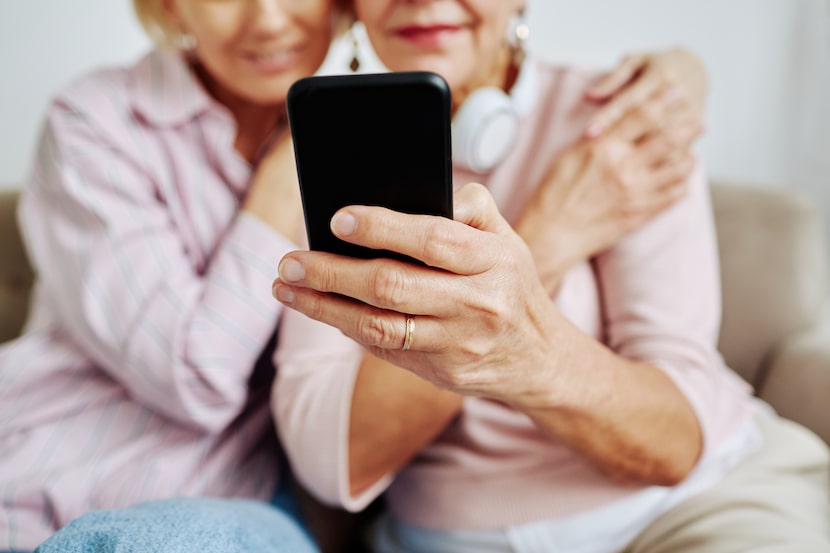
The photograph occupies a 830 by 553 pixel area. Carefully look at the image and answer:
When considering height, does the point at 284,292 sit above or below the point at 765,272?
above

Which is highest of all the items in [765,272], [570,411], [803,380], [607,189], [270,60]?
[270,60]

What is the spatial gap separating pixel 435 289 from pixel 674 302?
0.43 metres

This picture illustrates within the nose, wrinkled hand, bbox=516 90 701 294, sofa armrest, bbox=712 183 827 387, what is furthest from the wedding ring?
sofa armrest, bbox=712 183 827 387

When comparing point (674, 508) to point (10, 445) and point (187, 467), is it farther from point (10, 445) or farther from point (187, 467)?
point (10, 445)

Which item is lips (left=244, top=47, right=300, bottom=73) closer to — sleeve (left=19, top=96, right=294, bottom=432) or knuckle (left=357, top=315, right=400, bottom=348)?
sleeve (left=19, top=96, right=294, bottom=432)

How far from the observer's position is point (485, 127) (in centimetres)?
77

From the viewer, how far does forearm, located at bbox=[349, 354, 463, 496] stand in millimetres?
718

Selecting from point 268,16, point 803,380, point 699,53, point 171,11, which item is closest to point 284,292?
point 268,16

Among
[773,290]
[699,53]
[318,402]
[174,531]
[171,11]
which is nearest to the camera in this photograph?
[174,531]

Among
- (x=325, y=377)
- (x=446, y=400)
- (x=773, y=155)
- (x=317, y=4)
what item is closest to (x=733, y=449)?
(x=446, y=400)

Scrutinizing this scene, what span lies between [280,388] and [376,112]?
0.47 m

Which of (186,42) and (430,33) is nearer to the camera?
(430,33)

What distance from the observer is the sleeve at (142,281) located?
773mm

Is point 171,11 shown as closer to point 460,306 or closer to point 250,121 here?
point 250,121
